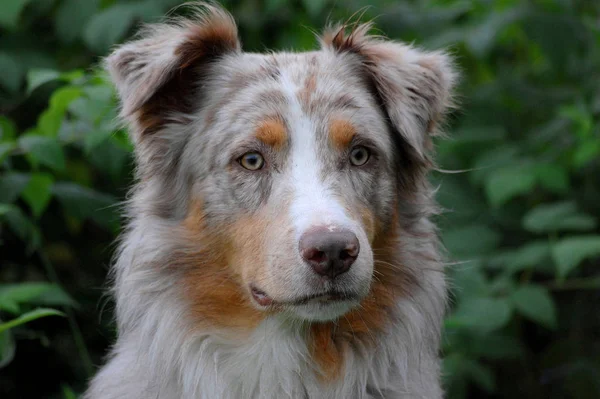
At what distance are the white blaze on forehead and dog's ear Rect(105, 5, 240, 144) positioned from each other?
41 centimetres

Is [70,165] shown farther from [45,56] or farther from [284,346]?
[284,346]

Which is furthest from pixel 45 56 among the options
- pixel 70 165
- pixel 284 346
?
pixel 284 346

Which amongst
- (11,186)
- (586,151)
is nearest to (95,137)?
(11,186)

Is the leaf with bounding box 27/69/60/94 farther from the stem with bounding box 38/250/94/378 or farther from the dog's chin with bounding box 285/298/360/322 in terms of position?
the dog's chin with bounding box 285/298/360/322

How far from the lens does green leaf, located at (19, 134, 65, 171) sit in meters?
4.79

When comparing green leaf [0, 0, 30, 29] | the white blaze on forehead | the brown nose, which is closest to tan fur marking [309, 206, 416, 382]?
the white blaze on forehead

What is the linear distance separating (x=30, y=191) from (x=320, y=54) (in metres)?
1.83

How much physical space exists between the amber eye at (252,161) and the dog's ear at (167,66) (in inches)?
18.3

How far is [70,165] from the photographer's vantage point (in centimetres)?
649

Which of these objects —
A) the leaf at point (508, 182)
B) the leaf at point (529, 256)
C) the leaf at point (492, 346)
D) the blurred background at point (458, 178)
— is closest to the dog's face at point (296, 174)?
the blurred background at point (458, 178)

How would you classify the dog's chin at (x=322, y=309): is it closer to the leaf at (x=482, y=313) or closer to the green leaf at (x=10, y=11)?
the leaf at (x=482, y=313)


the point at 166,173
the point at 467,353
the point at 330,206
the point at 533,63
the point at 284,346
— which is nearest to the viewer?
the point at 330,206

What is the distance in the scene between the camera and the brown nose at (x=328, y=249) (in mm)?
3496

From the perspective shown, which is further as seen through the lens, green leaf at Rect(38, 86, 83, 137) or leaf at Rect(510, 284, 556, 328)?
leaf at Rect(510, 284, 556, 328)
